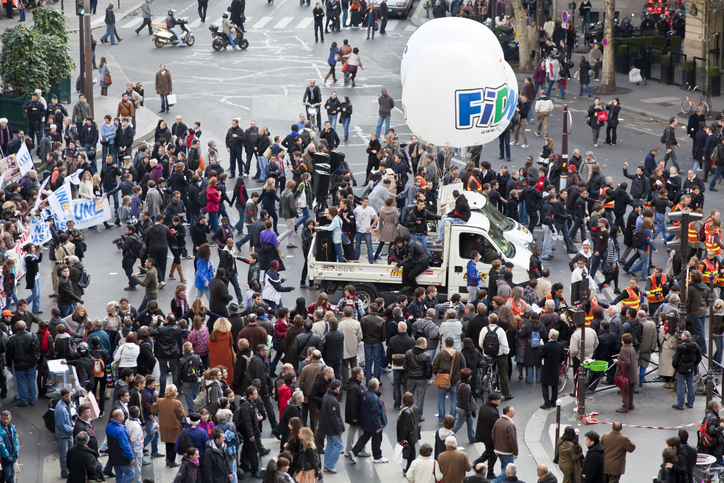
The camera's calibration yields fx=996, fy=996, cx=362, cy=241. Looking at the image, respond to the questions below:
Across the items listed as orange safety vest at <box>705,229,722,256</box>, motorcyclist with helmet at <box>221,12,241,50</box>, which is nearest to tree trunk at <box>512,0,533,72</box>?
motorcyclist with helmet at <box>221,12,241,50</box>

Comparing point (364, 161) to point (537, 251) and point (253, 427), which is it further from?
point (253, 427)

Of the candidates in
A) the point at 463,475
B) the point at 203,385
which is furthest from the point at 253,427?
the point at 463,475

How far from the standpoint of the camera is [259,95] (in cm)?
3659

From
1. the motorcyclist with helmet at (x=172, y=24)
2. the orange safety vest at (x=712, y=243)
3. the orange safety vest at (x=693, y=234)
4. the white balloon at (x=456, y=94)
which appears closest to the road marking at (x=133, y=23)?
the motorcyclist with helmet at (x=172, y=24)

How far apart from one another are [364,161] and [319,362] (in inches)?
611

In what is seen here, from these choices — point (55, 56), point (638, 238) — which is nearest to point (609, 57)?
point (638, 238)

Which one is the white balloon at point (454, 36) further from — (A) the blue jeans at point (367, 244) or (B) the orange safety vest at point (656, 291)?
(B) the orange safety vest at point (656, 291)

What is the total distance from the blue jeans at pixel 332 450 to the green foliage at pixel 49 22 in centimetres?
2295

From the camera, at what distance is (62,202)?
72.5ft

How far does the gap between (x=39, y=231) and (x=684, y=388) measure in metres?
13.5

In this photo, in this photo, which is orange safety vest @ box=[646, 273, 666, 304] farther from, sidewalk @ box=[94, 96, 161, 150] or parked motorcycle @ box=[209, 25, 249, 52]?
parked motorcycle @ box=[209, 25, 249, 52]

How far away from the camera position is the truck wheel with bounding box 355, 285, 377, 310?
1944cm

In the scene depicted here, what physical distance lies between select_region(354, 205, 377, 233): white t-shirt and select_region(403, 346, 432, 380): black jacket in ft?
17.7

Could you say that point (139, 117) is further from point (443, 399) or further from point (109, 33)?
point (443, 399)
